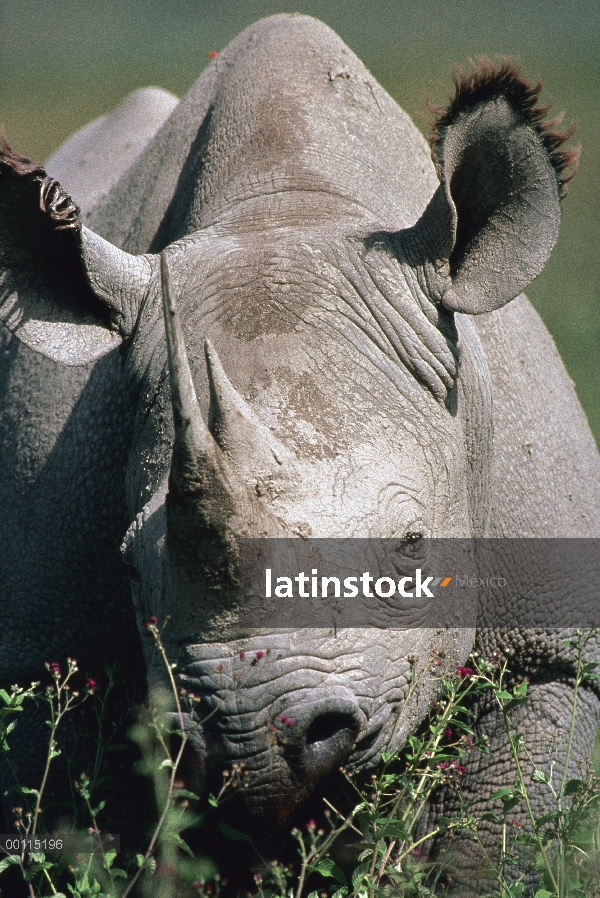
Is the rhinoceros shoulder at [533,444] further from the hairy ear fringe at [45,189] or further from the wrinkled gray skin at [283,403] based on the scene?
the hairy ear fringe at [45,189]

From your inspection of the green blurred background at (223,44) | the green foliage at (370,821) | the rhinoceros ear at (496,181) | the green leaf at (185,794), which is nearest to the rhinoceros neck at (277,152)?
the rhinoceros ear at (496,181)

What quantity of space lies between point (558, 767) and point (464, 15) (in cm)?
1886

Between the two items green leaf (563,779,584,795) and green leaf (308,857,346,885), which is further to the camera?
green leaf (563,779,584,795)

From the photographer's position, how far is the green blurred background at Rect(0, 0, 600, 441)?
2003 cm

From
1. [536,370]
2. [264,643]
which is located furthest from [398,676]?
[536,370]

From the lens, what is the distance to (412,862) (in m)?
3.26

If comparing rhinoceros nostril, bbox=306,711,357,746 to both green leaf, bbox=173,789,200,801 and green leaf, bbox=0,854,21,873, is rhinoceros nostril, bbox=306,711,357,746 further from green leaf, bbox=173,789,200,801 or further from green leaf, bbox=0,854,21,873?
green leaf, bbox=0,854,21,873

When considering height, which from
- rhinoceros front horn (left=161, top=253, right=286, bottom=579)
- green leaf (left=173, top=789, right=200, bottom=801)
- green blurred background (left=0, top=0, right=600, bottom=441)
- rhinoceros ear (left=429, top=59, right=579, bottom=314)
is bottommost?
green leaf (left=173, top=789, right=200, bottom=801)

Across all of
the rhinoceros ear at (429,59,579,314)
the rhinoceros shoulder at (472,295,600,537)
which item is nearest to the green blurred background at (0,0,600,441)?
the rhinoceros shoulder at (472,295,600,537)

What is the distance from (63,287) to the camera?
12.8ft

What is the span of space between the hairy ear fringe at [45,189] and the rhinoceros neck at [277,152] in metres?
0.66

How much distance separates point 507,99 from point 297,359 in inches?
37.9

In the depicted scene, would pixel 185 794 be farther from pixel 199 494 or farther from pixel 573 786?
pixel 573 786

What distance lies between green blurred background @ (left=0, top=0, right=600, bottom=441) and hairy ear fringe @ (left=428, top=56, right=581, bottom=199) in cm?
1322
